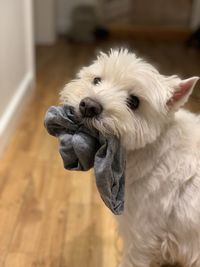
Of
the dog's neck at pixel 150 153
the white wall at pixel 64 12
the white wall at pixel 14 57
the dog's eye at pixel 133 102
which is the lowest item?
the white wall at pixel 64 12

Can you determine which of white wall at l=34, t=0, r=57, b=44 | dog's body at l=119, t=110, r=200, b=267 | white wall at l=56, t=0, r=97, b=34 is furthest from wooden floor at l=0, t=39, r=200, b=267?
white wall at l=56, t=0, r=97, b=34

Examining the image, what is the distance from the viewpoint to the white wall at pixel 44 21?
3.92m

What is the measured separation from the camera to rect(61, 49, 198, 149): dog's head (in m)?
0.98

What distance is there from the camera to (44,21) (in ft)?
13.1

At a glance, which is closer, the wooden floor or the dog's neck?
the dog's neck

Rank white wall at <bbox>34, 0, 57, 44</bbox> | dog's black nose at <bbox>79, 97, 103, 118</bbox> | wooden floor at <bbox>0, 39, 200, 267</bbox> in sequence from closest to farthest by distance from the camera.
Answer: dog's black nose at <bbox>79, 97, 103, 118</bbox> → wooden floor at <bbox>0, 39, 200, 267</bbox> → white wall at <bbox>34, 0, 57, 44</bbox>

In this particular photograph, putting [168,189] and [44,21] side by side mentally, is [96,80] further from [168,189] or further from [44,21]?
[44,21]

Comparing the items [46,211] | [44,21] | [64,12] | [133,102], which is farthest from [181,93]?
[64,12]

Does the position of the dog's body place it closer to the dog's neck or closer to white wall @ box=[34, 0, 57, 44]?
the dog's neck

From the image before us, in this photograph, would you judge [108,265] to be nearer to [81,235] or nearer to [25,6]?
[81,235]

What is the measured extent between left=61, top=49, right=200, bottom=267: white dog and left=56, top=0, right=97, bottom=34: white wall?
3346 mm

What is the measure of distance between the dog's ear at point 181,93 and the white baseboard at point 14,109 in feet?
4.07

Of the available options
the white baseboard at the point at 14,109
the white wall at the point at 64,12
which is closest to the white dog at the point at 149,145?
the white baseboard at the point at 14,109

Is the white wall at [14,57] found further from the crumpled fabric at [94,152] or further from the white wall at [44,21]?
the white wall at [44,21]
